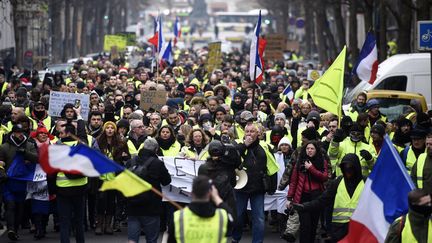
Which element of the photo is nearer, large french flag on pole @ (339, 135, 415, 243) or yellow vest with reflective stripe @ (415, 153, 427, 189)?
large french flag on pole @ (339, 135, 415, 243)

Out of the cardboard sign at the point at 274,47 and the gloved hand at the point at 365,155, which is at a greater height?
the cardboard sign at the point at 274,47

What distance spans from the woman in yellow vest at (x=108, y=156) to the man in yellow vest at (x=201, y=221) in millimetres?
5710

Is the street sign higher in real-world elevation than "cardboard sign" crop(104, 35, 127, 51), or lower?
higher

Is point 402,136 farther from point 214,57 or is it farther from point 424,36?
point 214,57

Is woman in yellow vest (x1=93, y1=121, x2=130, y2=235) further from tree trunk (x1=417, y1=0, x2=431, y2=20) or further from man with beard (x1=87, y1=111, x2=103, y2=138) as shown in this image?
tree trunk (x1=417, y1=0, x2=431, y2=20)

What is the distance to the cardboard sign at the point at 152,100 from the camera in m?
21.7

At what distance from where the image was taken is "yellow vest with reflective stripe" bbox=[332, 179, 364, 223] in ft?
42.3

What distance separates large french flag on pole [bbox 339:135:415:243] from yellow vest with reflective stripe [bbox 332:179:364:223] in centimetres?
236

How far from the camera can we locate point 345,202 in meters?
12.9

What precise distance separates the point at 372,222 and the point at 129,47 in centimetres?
4703

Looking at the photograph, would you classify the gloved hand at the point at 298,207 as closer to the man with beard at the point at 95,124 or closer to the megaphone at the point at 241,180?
the megaphone at the point at 241,180

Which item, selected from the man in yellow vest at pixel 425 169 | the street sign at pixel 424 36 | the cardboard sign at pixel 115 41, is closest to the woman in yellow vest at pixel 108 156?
the man in yellow vest at pixel 425 169

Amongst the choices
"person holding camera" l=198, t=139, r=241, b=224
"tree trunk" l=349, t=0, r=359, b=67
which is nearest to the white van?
"person holding camera" l=198, t=139, r=241, b=224

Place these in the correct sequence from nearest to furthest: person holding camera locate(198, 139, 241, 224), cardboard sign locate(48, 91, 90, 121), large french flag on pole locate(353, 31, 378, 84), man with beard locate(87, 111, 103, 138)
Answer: person holding camera locate(198, 139, 241, 224) → man with beard locate(87, 111, 103, 138) → cardboard sign locate(48, 91, 90, 121) → large french flag on pole locate(353, 31, 378, 84)
